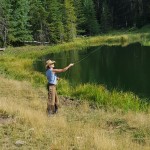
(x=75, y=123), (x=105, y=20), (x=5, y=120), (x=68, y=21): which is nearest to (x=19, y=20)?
(x=68, y=21)

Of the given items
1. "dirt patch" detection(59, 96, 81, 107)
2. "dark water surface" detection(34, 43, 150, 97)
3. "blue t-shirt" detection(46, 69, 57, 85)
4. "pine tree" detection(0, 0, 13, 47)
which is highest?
"pine tree" detection(0, 0, 13, 47)

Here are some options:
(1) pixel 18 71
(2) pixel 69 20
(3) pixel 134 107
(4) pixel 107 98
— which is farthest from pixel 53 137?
(2) pixel 69 20

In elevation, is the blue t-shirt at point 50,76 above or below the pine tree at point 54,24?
below

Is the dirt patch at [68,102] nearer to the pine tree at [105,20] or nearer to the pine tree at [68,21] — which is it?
the pine tree at [68,21]

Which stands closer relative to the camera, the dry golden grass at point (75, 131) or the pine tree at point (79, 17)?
the dry golden grass at point (75, 131)

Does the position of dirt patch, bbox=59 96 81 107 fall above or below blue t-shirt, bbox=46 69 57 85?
below

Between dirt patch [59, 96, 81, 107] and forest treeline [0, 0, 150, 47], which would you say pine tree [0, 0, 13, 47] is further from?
dirt patch [59, 96, 81, 107]

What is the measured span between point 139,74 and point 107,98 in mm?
13853

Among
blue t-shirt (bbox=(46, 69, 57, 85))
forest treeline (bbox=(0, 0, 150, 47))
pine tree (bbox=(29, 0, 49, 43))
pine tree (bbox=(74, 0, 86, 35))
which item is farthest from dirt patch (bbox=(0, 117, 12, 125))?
pine tree (bbox=(74, 0, 86, 35))

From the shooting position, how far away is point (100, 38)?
7881 centimetres

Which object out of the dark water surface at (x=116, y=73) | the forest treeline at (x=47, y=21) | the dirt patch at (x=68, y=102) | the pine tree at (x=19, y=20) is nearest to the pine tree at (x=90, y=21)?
the forest treeline at (x=47, y=21)

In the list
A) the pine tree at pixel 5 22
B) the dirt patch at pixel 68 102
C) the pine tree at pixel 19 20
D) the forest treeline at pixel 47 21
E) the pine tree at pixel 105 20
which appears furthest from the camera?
the pine tree at pixel 105 20

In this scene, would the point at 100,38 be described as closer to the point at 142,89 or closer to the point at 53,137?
the point at 142,89

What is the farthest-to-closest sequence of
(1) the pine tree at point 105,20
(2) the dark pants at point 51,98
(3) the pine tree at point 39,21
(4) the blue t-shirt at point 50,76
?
(1) the pine tree at point 105,20
(3) the pine tree at point 39,21
(2) the dark pants at point 51,98
(4) the blue t-shirt at point 50,76
